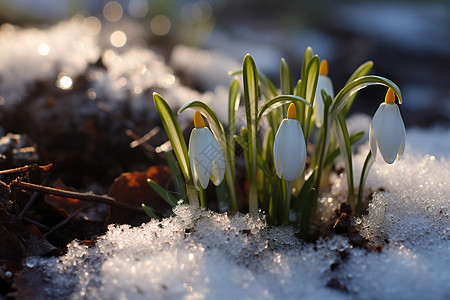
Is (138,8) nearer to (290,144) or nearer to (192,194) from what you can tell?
(192,194)

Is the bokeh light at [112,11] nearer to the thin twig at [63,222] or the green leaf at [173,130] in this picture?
the thin twig at [63,222]

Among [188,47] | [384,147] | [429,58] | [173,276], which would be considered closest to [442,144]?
[384,147]

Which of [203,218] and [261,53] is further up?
[261,53]

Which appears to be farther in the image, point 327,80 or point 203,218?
point 327,80

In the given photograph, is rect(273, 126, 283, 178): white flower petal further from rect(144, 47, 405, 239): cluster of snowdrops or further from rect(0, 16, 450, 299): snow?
rect(0, 16, 450, 299): snow

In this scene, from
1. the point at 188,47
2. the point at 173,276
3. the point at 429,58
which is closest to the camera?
the point at 173,276

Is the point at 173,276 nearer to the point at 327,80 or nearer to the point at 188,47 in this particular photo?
the point at 327,80

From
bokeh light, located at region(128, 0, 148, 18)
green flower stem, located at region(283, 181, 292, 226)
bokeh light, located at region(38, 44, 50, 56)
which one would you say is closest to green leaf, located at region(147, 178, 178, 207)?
green flower stem, located at region(283, 181, 292, 226)
